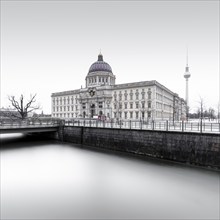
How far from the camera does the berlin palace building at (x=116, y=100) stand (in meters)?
64.9

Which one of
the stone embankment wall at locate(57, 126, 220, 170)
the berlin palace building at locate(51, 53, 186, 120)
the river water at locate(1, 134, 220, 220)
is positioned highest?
the berlin palace building at locate(51, 53, 186, 120)

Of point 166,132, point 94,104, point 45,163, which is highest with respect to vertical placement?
point 94,104

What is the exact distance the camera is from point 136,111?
2682 inches

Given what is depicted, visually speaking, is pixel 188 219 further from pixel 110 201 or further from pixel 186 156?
pixel 186 156

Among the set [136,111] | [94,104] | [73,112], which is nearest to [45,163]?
[136,111]

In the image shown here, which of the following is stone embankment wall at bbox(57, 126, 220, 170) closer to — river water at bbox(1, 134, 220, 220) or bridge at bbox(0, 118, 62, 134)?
river water at bbox(1, 134, 220, 220)

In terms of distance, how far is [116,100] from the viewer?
72.3 meters

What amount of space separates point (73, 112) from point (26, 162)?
70506 mm

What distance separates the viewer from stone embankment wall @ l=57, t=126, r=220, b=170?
47.8 feet

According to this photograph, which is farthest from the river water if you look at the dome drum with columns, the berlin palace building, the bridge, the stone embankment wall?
the dome drum with columns

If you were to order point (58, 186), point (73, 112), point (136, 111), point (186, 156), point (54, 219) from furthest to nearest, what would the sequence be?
point (73, 112) < point (136, 111) < point (186, 156) < point (58, 186) < point (54, 219)

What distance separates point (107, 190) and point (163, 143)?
344 inches

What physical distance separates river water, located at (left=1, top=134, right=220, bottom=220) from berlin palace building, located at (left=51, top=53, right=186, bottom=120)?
40004mm

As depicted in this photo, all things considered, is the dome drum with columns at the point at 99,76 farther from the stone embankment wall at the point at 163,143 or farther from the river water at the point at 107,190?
the river water at the point at 107,190
